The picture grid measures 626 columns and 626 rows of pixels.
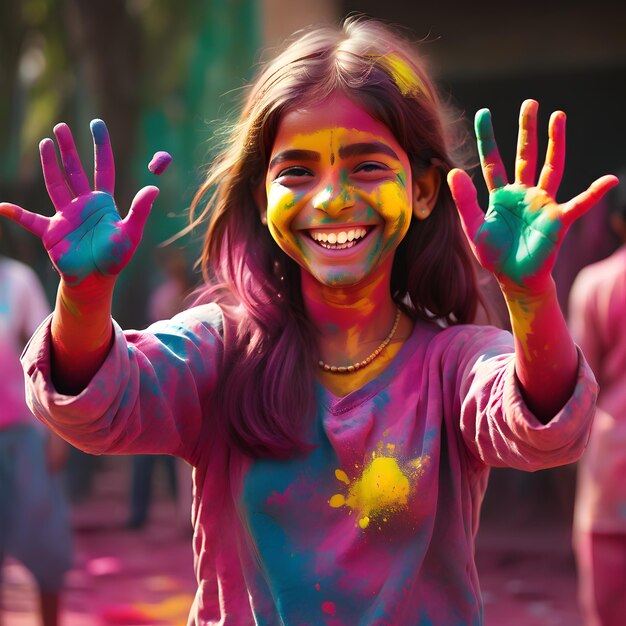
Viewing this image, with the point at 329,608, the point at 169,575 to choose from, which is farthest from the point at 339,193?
the point at 169,575

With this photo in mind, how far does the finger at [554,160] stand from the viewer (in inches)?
85.7

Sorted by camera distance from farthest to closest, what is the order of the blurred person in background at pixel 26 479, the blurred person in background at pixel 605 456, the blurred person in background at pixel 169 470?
the blurred person in background at pixel 169 470 → the blurred person in background at pixel 26 479 → the blurred person in background at pixel 605 456

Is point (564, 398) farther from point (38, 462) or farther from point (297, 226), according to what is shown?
point (38, 462)

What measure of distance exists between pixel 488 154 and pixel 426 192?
1.43 ft

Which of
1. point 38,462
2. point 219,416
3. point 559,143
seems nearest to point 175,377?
point 219,416

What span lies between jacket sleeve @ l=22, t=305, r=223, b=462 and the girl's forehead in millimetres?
410

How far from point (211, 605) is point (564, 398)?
81cm

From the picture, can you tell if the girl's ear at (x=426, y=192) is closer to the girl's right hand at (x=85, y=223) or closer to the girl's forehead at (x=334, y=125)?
the girl's forehead at (x=334, y=125)

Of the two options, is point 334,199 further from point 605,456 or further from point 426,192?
point 605,456

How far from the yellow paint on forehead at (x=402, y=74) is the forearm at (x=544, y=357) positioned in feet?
1.93

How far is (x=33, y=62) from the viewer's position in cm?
1245

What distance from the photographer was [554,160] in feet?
7.16

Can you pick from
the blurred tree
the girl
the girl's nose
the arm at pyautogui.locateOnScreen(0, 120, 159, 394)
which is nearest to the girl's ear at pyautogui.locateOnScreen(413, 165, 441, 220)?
the girl

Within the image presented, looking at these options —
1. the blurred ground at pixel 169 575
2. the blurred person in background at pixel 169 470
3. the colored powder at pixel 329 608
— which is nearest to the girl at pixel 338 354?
the colored powder at pixel 329 608
